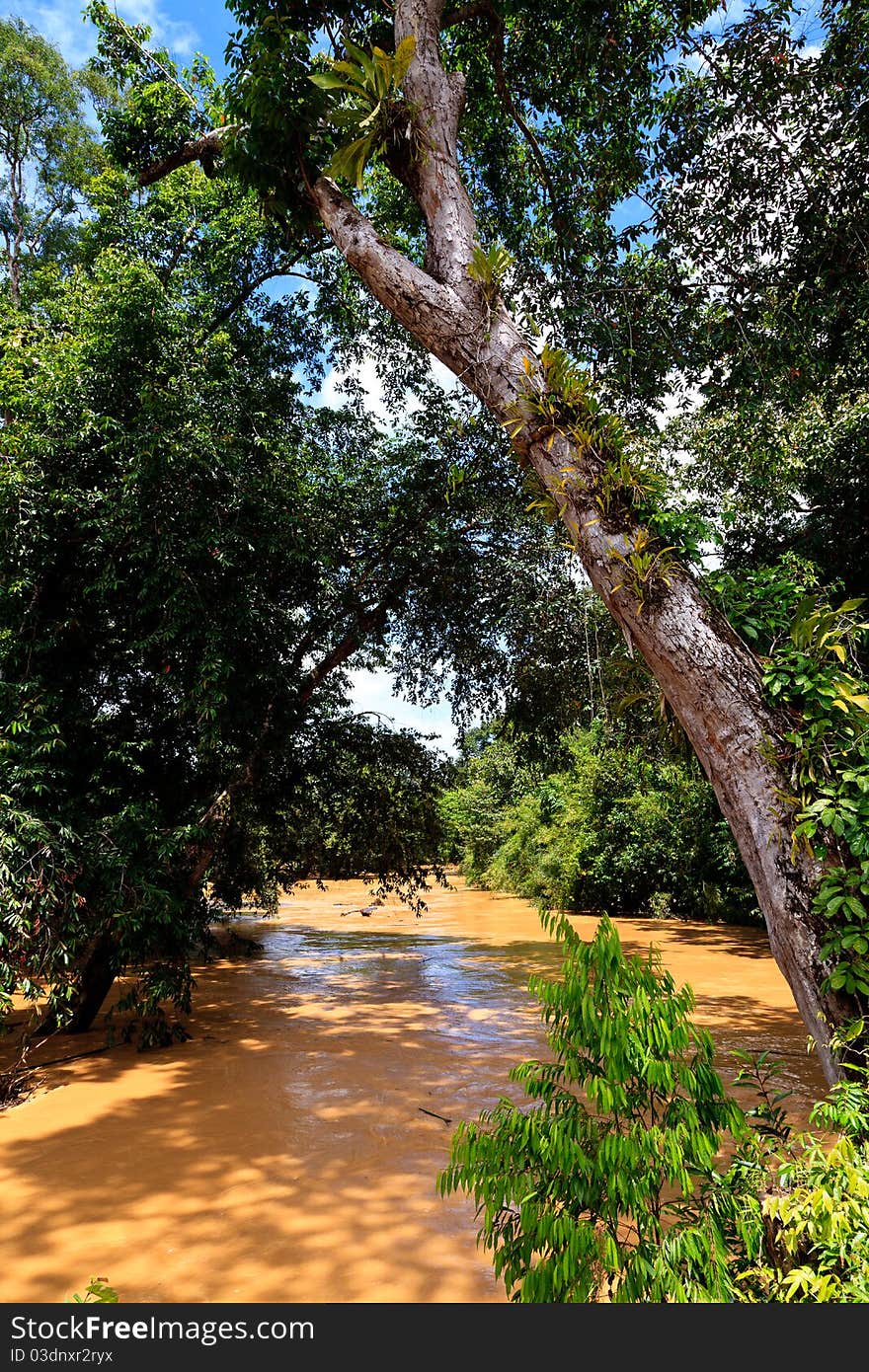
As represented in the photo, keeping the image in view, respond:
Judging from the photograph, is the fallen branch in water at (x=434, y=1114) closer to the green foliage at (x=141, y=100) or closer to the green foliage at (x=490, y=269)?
the green foliage at (x=490, y=269)

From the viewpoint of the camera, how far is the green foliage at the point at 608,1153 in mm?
1688

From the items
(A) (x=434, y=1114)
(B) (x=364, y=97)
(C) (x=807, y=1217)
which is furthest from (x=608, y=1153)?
(B) (x=364, y=97)

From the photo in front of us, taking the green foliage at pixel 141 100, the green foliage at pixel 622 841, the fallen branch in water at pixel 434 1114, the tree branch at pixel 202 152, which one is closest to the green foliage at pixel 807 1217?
the fallen branch in water at pixel 434 1114

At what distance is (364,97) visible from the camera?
13.7ft

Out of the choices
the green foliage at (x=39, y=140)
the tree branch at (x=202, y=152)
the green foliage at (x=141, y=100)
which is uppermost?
the green foliage at (x=39, y=140)

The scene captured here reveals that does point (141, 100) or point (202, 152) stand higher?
point (141, 100)

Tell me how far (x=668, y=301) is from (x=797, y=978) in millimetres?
5489

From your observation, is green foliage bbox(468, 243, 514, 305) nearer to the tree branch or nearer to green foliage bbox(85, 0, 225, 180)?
the tree branch

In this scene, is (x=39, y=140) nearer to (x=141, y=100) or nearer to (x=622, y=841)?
(x=141, y=100)

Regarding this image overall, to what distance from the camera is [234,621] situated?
6.91 meters

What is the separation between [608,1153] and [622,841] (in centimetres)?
1548

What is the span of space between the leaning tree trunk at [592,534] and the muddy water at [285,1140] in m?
1.91

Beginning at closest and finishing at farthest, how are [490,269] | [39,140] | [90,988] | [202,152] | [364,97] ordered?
[490,269]
[364,97]
[202,152]
[90,988]
[39,140]

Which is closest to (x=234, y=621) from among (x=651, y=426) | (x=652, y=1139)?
(x=651, y=426)
